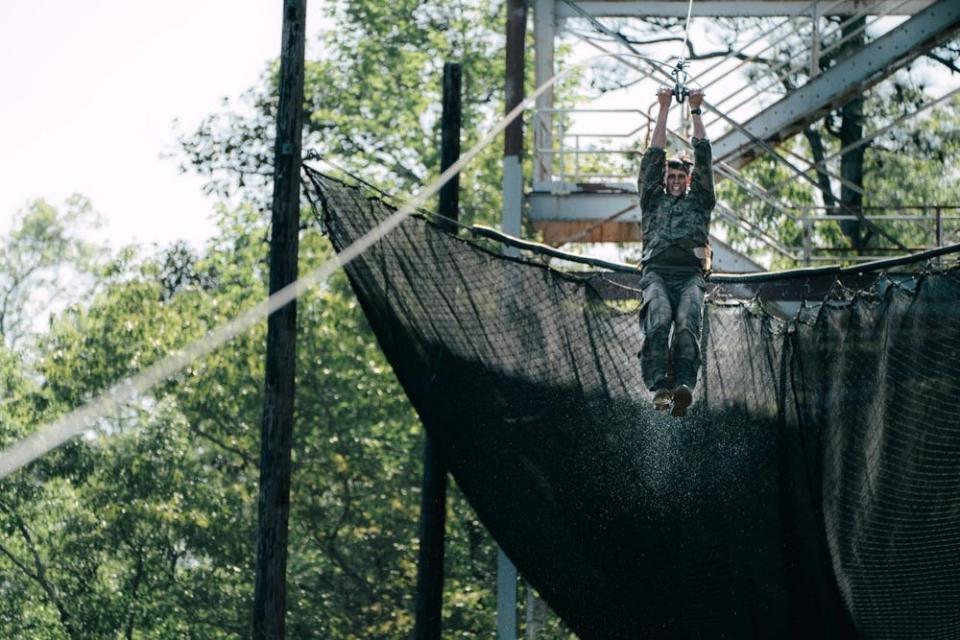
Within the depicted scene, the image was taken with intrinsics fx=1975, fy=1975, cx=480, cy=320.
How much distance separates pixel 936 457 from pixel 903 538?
474 millimetres

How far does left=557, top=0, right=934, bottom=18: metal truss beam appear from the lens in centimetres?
1694

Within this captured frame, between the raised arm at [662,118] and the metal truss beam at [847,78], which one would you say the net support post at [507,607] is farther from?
the raised arm at [662,118]

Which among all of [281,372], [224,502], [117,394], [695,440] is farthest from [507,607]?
[117,394]

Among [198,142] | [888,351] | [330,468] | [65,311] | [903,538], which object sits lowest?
[903,538]

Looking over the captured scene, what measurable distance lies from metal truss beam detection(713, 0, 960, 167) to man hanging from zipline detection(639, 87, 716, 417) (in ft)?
18.3

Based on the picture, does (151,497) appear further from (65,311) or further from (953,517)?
(953,517)

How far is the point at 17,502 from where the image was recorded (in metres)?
27.9

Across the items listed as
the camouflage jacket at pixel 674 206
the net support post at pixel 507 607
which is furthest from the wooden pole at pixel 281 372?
the net support post at pixel 507 607

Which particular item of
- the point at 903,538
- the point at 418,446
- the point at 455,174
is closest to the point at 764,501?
the point at 903,538

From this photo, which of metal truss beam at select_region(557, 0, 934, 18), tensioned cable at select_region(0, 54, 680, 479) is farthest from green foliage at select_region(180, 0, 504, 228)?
metal truss beam at select_region(557, 0, 934, 18)

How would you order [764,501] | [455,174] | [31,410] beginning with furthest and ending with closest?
[31,410], [455,174], [764,501]

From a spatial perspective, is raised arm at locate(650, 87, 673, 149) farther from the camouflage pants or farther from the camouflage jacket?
the camouflage pants

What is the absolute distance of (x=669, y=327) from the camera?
10203 mm

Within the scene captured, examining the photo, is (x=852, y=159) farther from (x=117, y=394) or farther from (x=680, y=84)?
(x=680, y=84)
